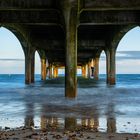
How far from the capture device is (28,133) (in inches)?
330

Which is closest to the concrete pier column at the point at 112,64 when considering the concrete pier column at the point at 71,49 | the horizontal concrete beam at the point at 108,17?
the horizontal concrete beam at the point at 108,17

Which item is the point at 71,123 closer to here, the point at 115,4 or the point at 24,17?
the point at 115,4

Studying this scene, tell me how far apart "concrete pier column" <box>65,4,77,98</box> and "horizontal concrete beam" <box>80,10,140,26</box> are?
400 centimetres

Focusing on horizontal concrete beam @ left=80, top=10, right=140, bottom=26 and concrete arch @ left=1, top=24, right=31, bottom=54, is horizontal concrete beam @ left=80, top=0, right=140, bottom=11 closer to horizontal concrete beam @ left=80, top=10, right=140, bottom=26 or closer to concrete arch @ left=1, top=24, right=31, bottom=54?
horizontal concrete beam @ left=80, top=10, right=140, bottom=26

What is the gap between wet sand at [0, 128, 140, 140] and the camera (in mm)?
7809

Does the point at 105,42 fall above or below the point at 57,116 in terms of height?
above

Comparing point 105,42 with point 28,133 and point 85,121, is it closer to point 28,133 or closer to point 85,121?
point 85,121

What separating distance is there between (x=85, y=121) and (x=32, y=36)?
27547 millimetres

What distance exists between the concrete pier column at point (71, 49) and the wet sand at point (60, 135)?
1102 cm

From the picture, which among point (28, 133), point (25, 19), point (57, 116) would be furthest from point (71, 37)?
point (28, 133)

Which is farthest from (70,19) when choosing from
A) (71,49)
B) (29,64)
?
(29,64)

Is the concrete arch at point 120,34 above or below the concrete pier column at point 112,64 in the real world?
above

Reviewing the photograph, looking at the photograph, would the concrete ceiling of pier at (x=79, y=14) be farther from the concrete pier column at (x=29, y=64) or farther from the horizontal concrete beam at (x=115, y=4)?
the concrete pier column at (x=29, y=64)

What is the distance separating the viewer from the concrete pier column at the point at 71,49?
756 inches
